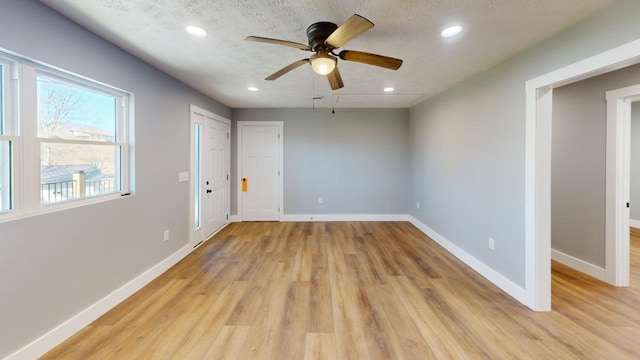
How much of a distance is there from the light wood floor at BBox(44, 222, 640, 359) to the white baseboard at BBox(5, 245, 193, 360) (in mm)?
56

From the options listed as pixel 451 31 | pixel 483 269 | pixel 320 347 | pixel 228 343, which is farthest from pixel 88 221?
pixel 483 269

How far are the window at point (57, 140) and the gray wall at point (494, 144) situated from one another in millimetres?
3994

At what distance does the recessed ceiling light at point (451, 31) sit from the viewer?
2.15m

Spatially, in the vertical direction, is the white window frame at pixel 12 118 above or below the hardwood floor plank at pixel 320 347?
above

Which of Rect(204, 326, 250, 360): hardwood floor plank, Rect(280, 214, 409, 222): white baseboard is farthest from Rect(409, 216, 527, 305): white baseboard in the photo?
Rect(204, 326, 250, 360): hardwood floor plank

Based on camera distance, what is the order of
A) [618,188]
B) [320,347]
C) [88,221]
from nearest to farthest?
[320,347]
[88,221]
[618,188]

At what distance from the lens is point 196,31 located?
7.22 feet

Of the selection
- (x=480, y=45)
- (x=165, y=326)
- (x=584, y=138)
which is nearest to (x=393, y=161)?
(x=584, y=138)

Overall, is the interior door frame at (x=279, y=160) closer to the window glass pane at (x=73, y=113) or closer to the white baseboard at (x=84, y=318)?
the white baseboard at (x=84, y=318)

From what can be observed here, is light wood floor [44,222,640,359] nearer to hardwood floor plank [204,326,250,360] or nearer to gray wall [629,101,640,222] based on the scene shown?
hardwood floor plank [204,326,250,360]

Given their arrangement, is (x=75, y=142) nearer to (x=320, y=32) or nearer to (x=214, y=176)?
(x=320, y=32)

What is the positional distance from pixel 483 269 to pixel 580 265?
48.3 inches

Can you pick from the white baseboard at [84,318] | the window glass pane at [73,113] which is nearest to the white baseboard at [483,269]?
the white baseboard at [84,318]

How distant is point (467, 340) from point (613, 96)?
3.18 metres
